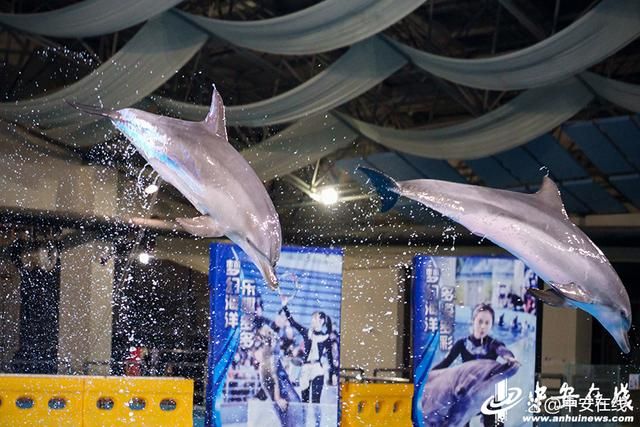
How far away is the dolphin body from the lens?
8.34 meters

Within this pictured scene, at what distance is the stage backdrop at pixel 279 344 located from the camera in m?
6.88

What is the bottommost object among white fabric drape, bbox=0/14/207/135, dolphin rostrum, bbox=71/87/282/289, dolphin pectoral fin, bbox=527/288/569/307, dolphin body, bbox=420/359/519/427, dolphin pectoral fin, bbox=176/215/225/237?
dolphin body, bbox=420/359/519/427

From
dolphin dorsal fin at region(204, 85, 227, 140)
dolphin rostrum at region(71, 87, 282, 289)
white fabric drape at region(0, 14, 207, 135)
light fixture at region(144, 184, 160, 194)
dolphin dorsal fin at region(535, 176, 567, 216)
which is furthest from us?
light fixture at region(144, 184, 160, 194)

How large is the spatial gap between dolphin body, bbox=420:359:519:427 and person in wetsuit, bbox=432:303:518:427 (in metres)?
0.08

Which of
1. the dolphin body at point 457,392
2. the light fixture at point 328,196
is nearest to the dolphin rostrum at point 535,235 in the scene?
the light fixture at point 328,196

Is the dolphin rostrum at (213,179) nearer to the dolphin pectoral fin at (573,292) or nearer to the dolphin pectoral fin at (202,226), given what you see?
the dolphin pectoral fin at (202,226)

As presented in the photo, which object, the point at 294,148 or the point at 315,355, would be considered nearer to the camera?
the point at 294,148

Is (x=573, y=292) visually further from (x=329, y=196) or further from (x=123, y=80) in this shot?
(x=123, y=80)

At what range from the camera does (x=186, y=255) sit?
8.93 meters

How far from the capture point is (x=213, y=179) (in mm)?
3201

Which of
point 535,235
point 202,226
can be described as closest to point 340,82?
point 535,235

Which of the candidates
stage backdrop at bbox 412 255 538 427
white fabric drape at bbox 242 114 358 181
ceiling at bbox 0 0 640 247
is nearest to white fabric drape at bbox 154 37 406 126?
ceiling at bbox 0 0 640 247

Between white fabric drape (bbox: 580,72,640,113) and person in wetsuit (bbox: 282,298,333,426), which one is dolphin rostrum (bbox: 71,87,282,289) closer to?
person in wetsuit (bbox: 282,298,333,426)

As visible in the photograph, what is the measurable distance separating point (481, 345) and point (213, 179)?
19.8ft
